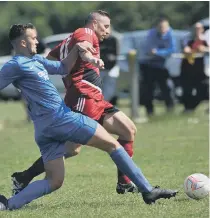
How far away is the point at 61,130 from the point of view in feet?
23.8

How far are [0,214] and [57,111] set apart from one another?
1.01m

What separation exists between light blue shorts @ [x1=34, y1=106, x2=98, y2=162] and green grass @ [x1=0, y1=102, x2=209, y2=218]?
58 cm

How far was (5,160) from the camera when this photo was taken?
11.1m

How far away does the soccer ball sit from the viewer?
7828mm

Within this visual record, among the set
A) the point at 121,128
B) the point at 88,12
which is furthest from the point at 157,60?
the point at 88,12

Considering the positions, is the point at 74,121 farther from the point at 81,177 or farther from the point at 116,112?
the point at 81,177

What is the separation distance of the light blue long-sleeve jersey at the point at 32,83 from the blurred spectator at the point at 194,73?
10488mm

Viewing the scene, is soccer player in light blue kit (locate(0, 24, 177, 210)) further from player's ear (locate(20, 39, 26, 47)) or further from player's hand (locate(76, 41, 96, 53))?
player's hand (locate(76, 41, 96, 53))

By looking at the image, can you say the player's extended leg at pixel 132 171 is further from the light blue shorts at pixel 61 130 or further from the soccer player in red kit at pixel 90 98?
the soccer player in red kit at pixel 90 98

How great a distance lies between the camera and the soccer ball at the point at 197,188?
7828mm

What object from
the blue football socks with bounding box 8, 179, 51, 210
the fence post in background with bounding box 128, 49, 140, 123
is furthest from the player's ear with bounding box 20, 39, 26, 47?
the fence post in background with bounding box 128, 49, 140, 123

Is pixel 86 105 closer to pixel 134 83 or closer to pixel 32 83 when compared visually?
pixel 32 83

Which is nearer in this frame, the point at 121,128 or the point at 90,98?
the point at 90,98

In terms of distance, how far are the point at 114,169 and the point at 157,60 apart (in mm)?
7365
